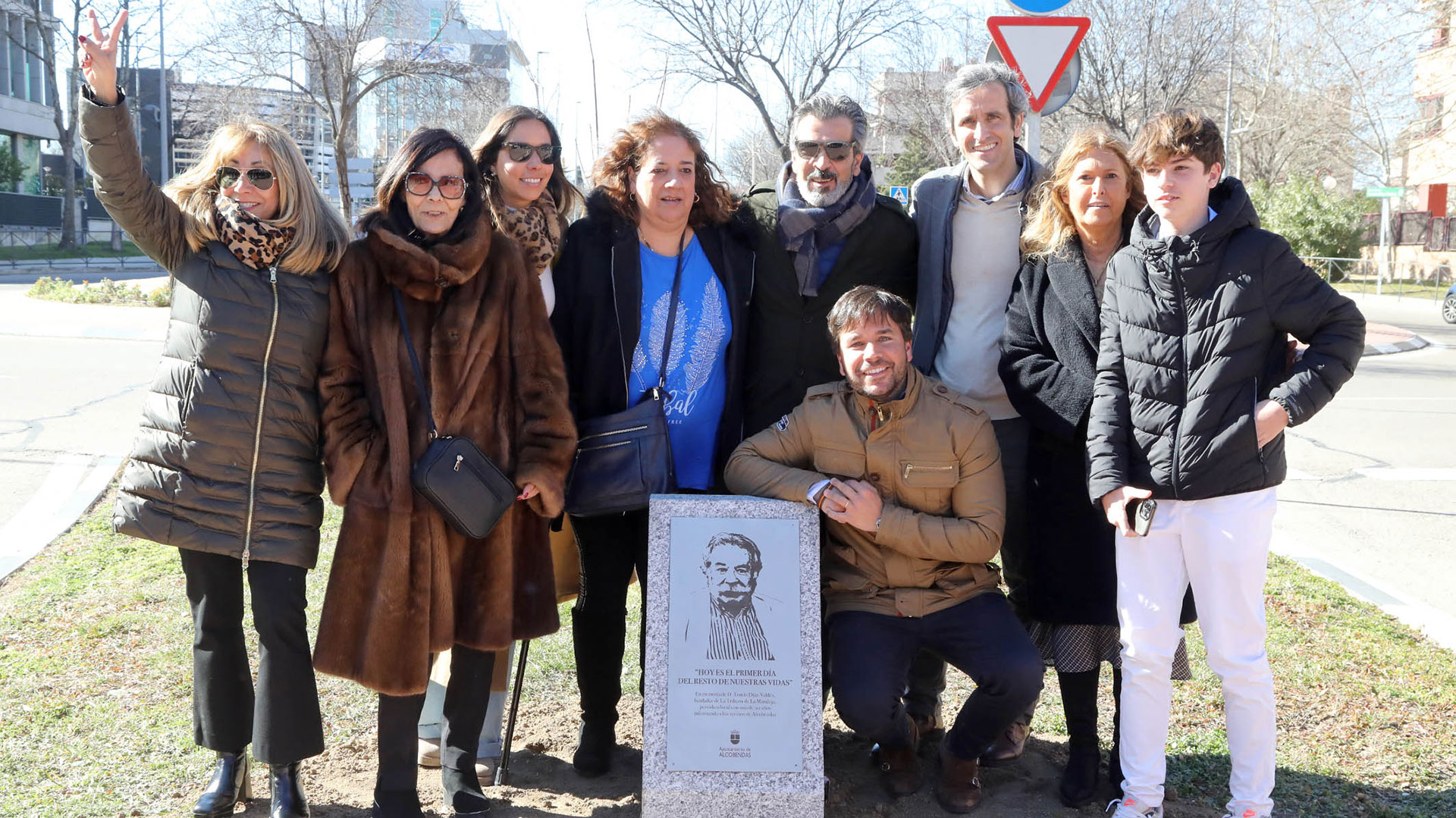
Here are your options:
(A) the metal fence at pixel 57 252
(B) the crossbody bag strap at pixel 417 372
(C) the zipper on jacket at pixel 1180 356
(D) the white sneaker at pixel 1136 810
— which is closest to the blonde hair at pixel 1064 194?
(C) the zipper on jacket at pixel 1180 356

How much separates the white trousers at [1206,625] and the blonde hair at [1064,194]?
3.19ft

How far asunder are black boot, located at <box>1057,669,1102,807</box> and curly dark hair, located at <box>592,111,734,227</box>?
2.05 metres

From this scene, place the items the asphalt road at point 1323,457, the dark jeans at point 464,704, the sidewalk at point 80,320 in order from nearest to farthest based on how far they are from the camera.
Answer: the dark jeans at point 464,704
the asphalt road at point 1323,457
the sidewalk at point 80,320

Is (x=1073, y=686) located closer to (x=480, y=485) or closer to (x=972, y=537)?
(x=972, y=537)

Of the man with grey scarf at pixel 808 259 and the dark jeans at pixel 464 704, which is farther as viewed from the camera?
the man with grey scarf at pixel 808 259

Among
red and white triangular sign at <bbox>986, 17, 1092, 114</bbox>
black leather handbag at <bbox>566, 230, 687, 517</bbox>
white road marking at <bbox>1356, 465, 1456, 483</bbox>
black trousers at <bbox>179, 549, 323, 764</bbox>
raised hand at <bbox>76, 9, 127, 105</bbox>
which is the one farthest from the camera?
white road marking at <bbox>1356, 465, 1456, 483</bbox>

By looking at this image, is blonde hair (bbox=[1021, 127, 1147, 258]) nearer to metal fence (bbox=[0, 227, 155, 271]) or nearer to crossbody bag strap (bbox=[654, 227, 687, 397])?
crossbody bag strap (bbox=[654, 227, 687, 397])

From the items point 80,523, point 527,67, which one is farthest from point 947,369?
point 527,67

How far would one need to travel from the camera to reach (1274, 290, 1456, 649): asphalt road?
21.3ft

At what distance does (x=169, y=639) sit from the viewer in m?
5.30

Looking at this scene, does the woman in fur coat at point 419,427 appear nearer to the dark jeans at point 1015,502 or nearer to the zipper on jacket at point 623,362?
the zipper on jacket at point 623,362

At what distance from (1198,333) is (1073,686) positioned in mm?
1328

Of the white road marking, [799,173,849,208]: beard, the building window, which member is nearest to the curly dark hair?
[799,173,849,208]: beard

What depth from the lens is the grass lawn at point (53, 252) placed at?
38.6 meters
